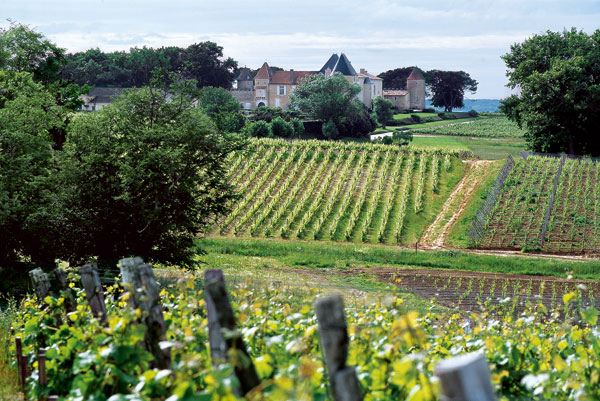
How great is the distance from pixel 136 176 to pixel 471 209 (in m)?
18.5

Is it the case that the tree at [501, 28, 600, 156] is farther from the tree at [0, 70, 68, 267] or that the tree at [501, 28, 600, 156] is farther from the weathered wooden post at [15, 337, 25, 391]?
the weathered wooden post at [15, 337, 25, 391]

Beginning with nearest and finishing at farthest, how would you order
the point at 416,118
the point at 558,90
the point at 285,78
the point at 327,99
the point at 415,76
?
1. the point at 558,90
2. the point at 327,99
3. the point at 416,118
4. the point at 285,78
5. the point at 415,76

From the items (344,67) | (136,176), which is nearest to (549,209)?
(136,176)

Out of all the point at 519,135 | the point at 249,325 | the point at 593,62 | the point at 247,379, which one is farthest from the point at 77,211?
the point at 519,135

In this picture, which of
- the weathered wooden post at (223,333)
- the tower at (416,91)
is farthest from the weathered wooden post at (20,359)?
the tower at (416,91)

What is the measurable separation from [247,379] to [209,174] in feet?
58.7

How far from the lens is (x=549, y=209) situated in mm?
31141

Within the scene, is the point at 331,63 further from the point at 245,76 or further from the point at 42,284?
the point at 42,284

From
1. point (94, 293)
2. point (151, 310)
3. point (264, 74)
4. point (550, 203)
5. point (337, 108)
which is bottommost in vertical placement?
point (550, 203)

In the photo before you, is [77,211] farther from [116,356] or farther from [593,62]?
[593,62]

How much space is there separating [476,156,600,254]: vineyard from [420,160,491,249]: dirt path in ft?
5.75

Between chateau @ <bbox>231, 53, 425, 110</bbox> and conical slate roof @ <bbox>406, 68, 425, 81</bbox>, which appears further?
conical slate roof @ <bbox>406, 68, 425, 81</bbox>

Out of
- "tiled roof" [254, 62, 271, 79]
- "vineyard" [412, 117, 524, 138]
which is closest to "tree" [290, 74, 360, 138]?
"vineyard" [412, 117, 524, 138]

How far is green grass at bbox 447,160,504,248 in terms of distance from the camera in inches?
1156
